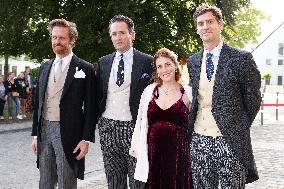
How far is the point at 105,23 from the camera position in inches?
742

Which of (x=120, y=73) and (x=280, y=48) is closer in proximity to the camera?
(x=120, y=73)

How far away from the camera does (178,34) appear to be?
2034 centimetres

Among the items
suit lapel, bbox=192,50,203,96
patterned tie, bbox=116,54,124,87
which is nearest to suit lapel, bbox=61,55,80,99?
patterned tie, bbox=116,54,124,87

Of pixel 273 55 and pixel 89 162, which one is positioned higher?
pixel 273 55

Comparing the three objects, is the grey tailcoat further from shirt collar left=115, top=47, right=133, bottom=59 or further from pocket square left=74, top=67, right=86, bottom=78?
pocket square left=74, top=67, right=86, bottom=78

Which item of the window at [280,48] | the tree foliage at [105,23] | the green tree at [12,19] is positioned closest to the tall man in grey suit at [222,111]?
the tree foliage at [105,23]

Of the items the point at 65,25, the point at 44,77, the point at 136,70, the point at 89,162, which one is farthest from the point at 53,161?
the point at 89,162

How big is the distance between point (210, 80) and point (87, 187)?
3.55 m

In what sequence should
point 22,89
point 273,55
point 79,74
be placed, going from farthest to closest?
point 273,55, point 22,89, point 79,74

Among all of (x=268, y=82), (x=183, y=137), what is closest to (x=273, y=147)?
(x=183, y=137)

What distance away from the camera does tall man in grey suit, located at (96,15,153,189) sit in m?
4.58

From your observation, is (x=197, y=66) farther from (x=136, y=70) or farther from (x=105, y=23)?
(x=105, y=23)

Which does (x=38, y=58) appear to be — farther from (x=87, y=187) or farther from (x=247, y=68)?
(x=247, y=68)

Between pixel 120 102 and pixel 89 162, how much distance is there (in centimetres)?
488
